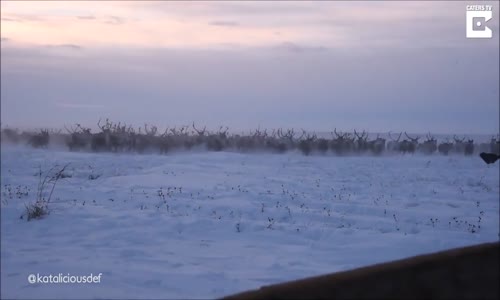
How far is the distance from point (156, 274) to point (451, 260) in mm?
3879

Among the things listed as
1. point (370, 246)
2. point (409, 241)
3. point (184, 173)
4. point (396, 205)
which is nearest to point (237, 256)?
point (370, 246)

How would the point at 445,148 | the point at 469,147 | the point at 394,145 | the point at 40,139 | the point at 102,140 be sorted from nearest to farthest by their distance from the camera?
the point at 40,139
the point at 102,140
the point at 469,147
the point at 445,148
the point at 394,145

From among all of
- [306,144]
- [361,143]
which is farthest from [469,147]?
[306,144]

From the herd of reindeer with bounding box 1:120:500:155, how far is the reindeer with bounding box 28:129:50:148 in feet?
6.25

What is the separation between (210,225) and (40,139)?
33.5 ft

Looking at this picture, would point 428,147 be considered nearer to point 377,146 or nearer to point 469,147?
point 469,147

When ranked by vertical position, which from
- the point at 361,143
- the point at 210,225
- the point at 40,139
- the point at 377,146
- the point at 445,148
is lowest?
the point at 210,225

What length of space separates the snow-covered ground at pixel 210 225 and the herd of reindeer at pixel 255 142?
494 cm

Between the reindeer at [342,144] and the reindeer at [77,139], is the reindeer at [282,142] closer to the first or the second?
the reindeer at [342,144]

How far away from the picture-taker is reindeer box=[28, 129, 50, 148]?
16072 millimetres

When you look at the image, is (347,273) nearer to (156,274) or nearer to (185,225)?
(156,274)

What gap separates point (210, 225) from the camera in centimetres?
878

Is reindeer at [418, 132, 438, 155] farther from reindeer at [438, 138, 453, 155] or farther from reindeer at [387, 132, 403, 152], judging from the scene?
reindeer at [387, 132, 403, 152]

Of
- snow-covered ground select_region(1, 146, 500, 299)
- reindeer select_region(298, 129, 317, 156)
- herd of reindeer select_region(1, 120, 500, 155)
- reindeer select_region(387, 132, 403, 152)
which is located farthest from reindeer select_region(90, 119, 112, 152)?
reindeer select_region(387, 132, 403, 152)
